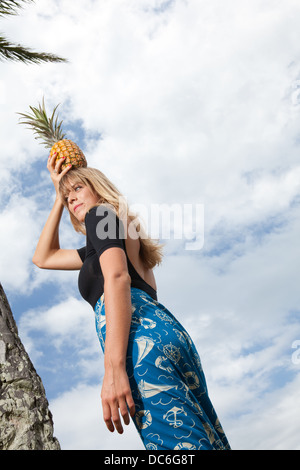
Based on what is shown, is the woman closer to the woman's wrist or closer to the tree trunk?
the woman's wrist

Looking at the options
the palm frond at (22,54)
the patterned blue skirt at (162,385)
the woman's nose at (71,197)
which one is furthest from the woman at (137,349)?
the palm frond at (22,54)

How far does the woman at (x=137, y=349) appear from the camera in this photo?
277cm

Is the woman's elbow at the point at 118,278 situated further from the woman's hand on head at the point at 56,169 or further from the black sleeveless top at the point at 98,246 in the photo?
the woman's hand on head at the point at 56,169

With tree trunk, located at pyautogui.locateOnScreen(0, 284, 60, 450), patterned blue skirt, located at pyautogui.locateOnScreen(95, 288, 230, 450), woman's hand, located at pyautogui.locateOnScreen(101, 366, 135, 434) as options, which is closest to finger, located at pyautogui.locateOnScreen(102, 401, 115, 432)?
woman's hand, located at pyautogui.locateOnScreen(101, 366, 135, 434)

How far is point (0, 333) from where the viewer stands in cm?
385

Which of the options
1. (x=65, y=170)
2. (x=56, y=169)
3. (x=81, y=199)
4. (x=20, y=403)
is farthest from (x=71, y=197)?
(x=20, y=403)

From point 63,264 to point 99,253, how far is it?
1405 millimetres

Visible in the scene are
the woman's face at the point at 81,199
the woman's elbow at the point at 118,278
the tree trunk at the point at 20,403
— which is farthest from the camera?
the woman's face at the point at 81,199

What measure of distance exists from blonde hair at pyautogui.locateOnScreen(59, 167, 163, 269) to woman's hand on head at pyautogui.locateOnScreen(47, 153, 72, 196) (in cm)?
13

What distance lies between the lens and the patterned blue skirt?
2.75 meters
